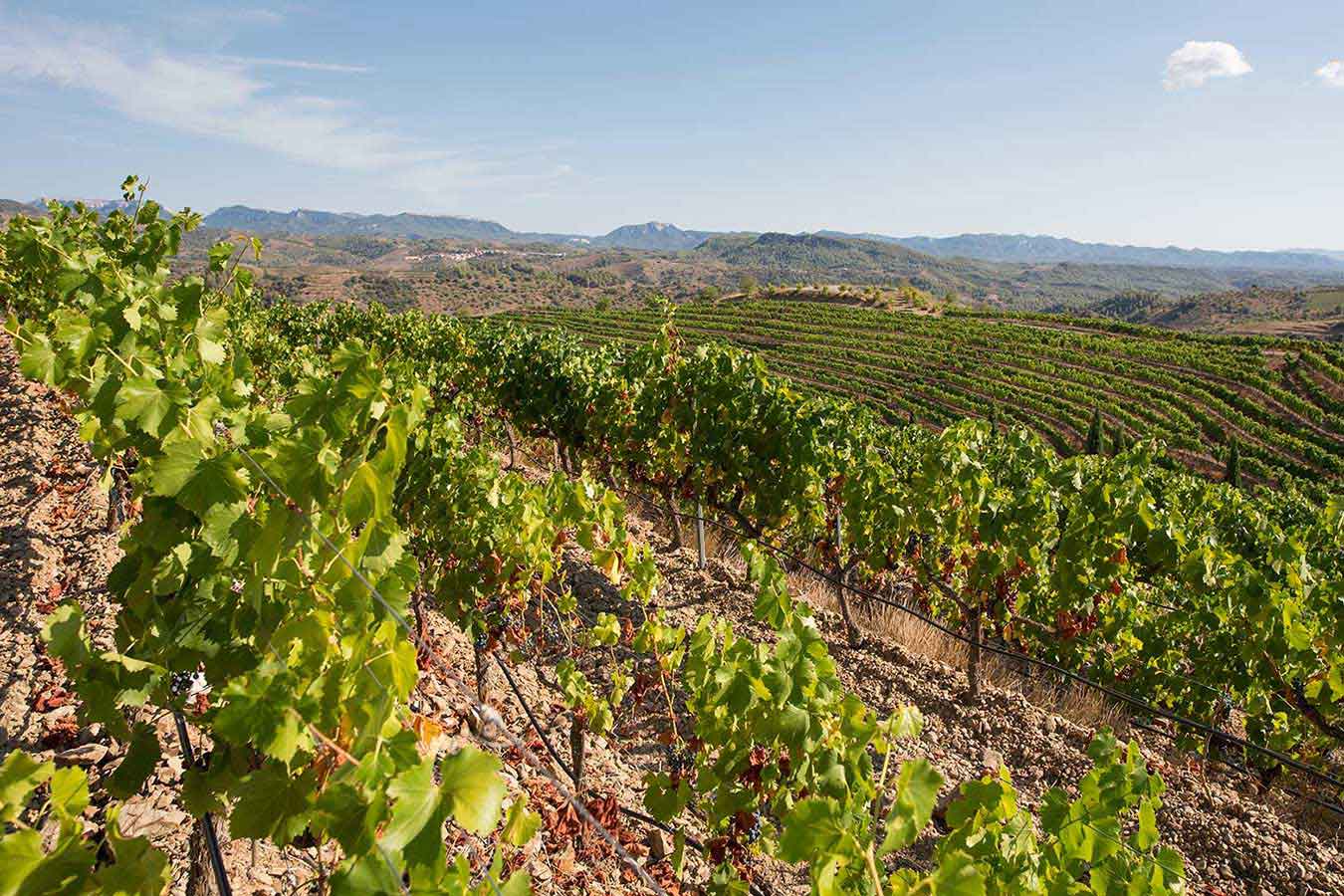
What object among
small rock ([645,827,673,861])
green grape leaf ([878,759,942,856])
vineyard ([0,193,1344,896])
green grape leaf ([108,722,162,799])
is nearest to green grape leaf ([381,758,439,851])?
vineyard ([0,193,1344,896])

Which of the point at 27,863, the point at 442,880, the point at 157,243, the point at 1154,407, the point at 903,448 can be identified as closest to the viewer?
the point at 27,863

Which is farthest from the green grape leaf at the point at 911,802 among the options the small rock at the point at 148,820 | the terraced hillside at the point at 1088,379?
the terraced hillside at the point at 1088,379

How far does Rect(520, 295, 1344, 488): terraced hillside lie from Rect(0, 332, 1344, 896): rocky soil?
3117 cm

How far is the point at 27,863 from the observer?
4.10 feet

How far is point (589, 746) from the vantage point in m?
4.78

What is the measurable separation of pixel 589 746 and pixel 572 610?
1.13m

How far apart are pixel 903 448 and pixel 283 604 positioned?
376 inches

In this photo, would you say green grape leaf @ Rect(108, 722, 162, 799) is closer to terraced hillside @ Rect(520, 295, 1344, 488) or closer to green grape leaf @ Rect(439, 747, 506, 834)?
green grape leaf @ Rect(439, 747, 506, 834)

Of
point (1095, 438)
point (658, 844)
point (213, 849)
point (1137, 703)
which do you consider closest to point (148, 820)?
point (213, 849)

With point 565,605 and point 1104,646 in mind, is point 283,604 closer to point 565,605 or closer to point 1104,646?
point 565,605

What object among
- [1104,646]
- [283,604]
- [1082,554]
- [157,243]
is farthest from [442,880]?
[1104,646]

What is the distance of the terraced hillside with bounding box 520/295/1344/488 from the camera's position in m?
35.2

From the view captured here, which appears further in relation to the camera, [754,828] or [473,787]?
[754,828]

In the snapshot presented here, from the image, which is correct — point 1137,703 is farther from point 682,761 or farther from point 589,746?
point 589,746
